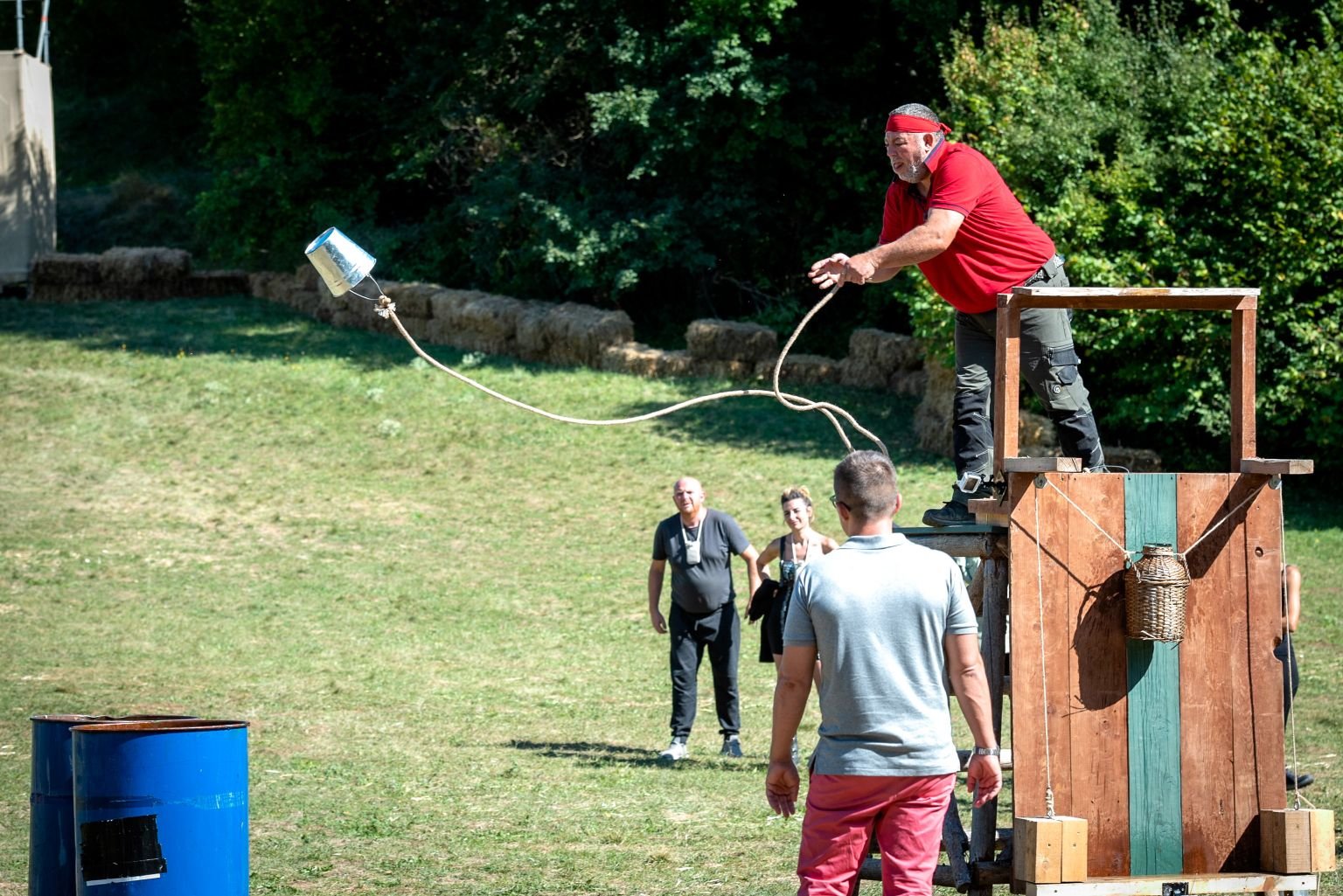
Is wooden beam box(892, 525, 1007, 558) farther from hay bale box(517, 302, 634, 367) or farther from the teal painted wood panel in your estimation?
hay bale box(517, 302, 634, 367)

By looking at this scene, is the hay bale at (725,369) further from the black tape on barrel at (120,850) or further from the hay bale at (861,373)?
the black tape on barrel at (120,850)

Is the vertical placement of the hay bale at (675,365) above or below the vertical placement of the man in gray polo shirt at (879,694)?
above

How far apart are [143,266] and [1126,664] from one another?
81.0 ft

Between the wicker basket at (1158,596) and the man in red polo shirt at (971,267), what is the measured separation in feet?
3.07

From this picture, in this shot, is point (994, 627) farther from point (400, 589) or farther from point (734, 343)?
point (734, 343)

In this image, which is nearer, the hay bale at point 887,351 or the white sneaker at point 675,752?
the white sneaker at point 675,752

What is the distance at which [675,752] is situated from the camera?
30.3 feet

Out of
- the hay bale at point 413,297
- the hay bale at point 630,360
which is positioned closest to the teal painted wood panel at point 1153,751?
the hay bale at point 630,360

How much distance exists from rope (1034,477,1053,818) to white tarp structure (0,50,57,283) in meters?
25.4

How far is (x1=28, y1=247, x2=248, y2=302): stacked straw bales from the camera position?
26359 millimetres

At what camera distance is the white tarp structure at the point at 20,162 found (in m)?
26.9

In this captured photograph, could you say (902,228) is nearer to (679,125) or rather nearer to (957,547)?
(957,547)

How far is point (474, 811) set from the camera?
7.93 metres

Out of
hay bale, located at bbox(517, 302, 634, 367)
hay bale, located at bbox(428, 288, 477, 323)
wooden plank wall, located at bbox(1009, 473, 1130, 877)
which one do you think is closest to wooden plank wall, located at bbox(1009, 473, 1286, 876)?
wooden plank wall, located at bbox(1009, 473, 1130, 877)
